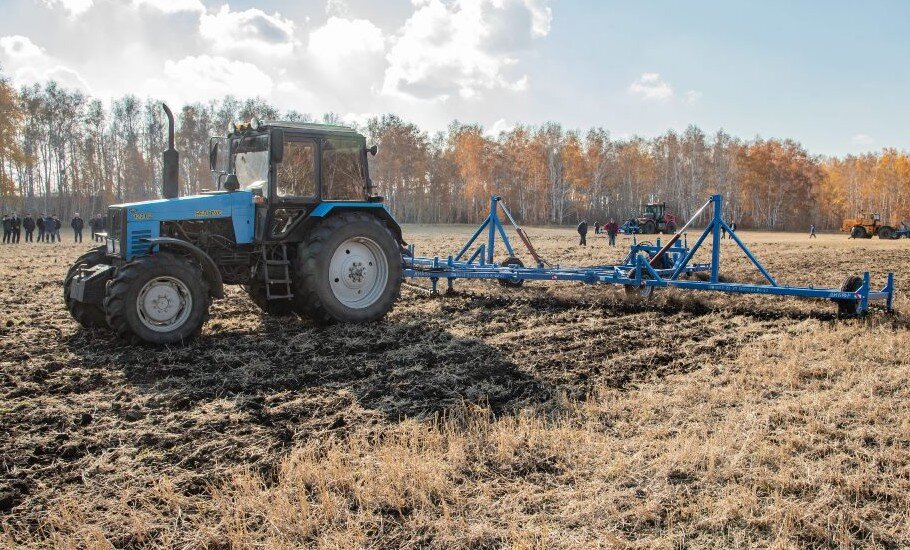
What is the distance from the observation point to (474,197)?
6406 centimetres

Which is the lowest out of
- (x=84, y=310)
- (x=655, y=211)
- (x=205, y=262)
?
(x=84, y=310)

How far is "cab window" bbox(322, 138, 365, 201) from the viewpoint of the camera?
27.8 feet

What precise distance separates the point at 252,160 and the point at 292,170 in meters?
0.62

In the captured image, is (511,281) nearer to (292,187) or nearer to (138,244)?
(292,187)

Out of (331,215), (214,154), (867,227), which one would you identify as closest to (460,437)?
(331,215)

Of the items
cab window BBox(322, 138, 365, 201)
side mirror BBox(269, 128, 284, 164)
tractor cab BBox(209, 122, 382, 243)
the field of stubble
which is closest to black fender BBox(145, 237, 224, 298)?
the field of stubble

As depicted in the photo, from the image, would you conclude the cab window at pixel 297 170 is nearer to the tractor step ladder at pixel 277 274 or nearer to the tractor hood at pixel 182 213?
the tractor hood at pixel 182 213

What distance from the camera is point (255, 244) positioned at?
8.20 meters

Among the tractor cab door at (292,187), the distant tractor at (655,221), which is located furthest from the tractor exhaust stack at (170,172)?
the distant tractor at (655,221)

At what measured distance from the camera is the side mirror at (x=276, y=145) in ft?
24.8

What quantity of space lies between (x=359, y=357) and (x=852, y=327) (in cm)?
579

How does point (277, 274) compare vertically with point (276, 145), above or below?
below

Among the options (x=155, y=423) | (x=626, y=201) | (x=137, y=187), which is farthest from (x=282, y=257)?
(x=626, y=201)

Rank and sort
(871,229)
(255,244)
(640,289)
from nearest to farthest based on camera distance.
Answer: (255,244)
(640,289)
(871,229)
